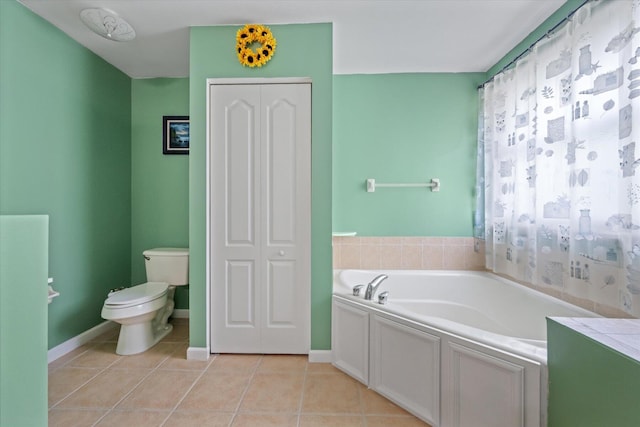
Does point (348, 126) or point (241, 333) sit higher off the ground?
point (348, 126)

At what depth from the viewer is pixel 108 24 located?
2.05m

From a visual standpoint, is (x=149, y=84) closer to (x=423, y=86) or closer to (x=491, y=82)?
(x=423, y=86)

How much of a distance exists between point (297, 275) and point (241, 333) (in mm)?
623

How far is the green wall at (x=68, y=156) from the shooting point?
1.94 m

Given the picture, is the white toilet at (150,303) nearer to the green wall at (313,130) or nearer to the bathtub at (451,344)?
the green wall at (313,130)

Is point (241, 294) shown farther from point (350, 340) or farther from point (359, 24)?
point (359, 24)

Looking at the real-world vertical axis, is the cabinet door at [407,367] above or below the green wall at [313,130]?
below

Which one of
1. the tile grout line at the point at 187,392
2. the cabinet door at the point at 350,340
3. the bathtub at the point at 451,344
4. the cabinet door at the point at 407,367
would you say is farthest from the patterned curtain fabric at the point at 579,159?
the tile grout line at the point at 187,392

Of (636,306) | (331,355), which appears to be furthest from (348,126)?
(636,306)

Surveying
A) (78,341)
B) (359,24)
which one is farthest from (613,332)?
(78,341)

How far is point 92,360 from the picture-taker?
7.22ft

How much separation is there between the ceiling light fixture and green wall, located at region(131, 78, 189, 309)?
0.79 metres

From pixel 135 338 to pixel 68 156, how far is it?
154 centimetres

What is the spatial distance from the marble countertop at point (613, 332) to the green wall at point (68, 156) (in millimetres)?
3101
